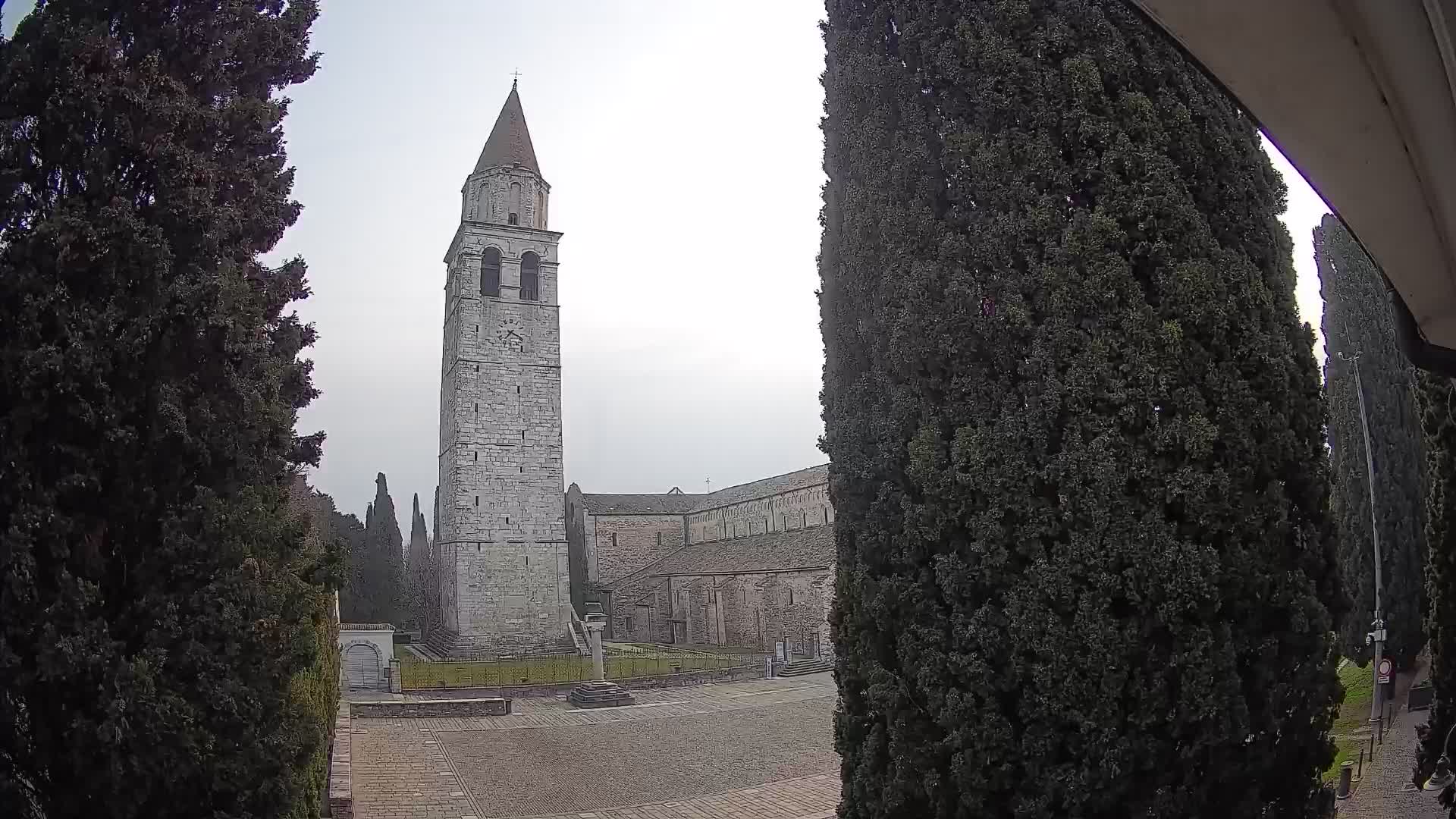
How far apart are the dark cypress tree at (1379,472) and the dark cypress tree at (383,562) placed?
40.4m

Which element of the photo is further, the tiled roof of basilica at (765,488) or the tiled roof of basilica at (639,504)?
the tiled roof of basilica at (639,504)

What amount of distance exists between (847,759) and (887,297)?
3.26 m

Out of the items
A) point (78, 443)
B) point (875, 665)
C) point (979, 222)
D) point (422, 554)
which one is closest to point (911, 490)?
point (875, 665)

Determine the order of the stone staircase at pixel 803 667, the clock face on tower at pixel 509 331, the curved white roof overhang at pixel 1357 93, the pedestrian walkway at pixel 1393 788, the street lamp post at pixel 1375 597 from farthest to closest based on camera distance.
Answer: the clock face on tower at pixel 509 331, the stone staircase at pixel 803 667, the street lamp post at pixel 1375 597, the pedestrian walkway at pixel 1393 788, the curved white roof overhang at pixel 1357 93

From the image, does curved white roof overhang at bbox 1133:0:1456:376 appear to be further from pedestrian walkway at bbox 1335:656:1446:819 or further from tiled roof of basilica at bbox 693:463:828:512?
tiled roof of basilica at bbox 693:463:828:512

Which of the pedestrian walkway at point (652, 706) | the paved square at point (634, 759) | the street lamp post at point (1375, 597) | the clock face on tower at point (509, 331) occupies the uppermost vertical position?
the clock face on tower at point (509, 331)

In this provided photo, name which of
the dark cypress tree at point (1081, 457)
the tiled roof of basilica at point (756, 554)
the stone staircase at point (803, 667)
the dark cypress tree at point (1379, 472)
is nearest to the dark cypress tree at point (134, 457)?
the dark cypress tree at point (1081, 457)

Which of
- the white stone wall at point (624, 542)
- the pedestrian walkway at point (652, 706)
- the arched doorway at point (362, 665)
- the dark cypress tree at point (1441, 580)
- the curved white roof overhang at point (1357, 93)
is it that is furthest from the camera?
the white stone wall at point (624, 542)

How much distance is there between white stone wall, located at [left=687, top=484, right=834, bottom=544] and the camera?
38.5m

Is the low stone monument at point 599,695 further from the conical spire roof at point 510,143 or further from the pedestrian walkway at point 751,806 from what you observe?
the conical spire roof at point 510,143

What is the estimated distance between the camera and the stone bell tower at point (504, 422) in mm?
34031

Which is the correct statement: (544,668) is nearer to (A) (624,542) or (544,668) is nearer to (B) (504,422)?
(B) (504,422)

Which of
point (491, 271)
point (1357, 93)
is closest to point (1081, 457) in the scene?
point (1357, 93)

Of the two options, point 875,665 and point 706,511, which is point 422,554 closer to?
point 706,511
